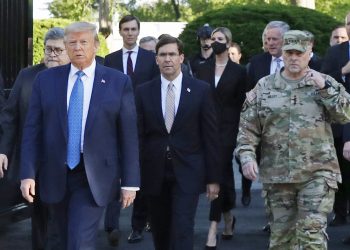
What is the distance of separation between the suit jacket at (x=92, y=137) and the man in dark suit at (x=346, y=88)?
6.88ft

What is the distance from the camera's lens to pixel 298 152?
21.6 feet

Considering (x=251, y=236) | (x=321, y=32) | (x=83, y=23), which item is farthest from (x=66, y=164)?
(x=321, y=32)

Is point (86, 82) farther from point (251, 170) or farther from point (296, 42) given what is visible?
point (296, 42)

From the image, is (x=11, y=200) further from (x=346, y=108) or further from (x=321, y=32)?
(x=321, y=32)

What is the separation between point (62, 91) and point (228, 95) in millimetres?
3095

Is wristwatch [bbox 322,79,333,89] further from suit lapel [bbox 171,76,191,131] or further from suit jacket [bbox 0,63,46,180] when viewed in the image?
suit jacket [bbox 0,63,46,180]

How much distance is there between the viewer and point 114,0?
4375 cm

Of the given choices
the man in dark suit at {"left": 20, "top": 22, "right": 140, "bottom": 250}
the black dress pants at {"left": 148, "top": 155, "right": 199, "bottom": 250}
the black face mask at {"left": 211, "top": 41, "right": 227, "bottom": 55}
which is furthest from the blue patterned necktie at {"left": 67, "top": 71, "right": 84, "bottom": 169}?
the black face mask at {"left": 211, "top": 41, "right": 227, "bottom": 55}

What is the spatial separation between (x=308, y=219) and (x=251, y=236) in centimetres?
327

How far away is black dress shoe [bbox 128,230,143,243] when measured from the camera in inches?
368

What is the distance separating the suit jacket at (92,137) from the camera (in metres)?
6.05

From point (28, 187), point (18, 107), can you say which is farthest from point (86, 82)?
point (18, 107)

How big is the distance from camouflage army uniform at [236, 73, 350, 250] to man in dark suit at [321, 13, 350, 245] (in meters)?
0.87

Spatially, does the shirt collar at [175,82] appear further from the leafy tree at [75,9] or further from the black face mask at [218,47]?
the leafy tree at [75,9]
